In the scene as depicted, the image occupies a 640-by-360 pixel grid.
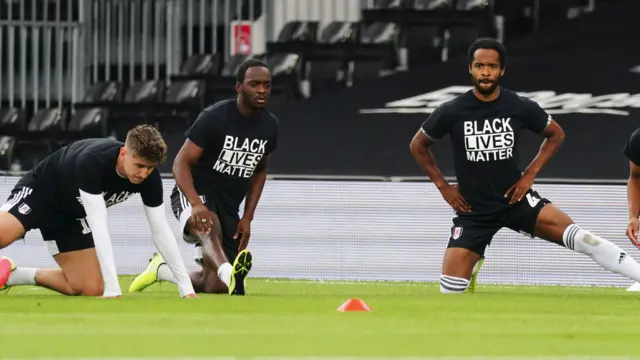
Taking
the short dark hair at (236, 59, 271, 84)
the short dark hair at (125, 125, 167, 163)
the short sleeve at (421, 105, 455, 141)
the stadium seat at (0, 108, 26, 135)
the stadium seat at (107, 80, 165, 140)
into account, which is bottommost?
the stadium seat at (0, 108, 26, 135)

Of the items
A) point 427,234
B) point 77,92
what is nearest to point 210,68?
point 77,92

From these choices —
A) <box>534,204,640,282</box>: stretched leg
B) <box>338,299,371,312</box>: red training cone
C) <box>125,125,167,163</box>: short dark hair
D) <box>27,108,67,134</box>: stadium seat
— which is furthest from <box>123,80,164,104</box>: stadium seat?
<box>338,299,371,312</box>: red training cone

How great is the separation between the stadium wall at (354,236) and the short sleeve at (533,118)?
3393 millimetres

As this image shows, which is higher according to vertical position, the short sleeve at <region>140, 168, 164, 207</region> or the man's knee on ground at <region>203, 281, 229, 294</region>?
the short sleeve at <region>140, 168, 164, 207</region>

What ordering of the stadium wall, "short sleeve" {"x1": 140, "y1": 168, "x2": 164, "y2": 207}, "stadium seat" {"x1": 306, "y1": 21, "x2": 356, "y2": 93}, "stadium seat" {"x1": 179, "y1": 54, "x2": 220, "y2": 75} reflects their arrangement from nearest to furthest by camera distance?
1. "short sleeve" {"x1": 140, "y1": 168, "x2": 164, "y2": 207}
2. the stadium wall
3. "stadium seat" {"x1": 306, "y1": 21, "x2": 356, "y2": 93}
4. "stadium seat" {"x1": 179, "y1": 54, "x2": 220, "y2": 75}

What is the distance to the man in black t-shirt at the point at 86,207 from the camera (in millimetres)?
9797

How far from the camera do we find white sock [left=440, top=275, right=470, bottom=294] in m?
11.7

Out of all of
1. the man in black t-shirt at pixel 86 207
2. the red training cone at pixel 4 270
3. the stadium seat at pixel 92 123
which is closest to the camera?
the man in black t-shirt at pixel 86 207

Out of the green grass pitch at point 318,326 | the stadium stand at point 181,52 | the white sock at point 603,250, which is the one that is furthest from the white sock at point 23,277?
the stadium stand at point 181,52

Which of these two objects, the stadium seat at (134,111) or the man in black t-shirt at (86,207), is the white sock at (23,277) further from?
the stadium seat at (134,111)

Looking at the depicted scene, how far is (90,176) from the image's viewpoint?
393 inches

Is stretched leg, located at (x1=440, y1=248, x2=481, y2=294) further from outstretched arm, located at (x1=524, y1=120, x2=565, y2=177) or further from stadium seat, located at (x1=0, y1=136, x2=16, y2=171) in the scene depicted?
stadium seat, located at (x1=0, y1=136, x2=16, y2=171)

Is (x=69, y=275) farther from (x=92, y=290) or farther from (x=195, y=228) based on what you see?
(x=195, y=228)

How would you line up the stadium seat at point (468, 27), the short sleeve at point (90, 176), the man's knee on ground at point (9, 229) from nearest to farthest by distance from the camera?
the short sleeve at point (90, 176), the man's knee on ground at point (9, 229), the stadium seat at point (468, 27)
